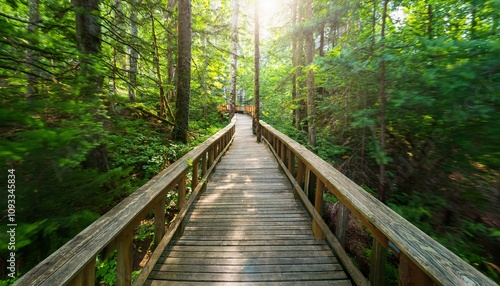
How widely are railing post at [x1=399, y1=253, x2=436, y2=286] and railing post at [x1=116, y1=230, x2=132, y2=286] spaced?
204 centimetres

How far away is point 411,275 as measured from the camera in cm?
140

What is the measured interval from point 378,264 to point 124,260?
82.1 inches

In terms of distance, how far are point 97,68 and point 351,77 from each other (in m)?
4.06

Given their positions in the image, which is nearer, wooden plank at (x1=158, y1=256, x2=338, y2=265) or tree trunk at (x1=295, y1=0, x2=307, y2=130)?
wooden plank at (x1=158, y1=256, x2=338, y2=265)

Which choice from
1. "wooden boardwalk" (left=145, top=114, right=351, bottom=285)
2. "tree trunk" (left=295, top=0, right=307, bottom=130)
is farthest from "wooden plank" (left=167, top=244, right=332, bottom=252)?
"tree trunk" (left=295, top=0, right=307, bottom=130)

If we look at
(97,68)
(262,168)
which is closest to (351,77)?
(262,168)

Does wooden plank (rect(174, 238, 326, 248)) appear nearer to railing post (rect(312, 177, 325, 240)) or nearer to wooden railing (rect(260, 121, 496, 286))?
railing post (rect(312, 177, 325, 240))

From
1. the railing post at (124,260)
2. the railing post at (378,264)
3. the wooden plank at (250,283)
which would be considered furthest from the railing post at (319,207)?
the railing post at (124,260)

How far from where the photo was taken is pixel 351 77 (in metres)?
4.10

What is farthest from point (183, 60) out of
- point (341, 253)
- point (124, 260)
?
point (341, 253)

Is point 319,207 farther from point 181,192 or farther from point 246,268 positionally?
point 181,192

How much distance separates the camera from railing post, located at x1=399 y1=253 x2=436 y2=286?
132 centimetres

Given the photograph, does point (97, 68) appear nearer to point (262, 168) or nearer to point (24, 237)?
point (24, 237)

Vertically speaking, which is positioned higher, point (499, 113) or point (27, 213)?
point (499, 113)
